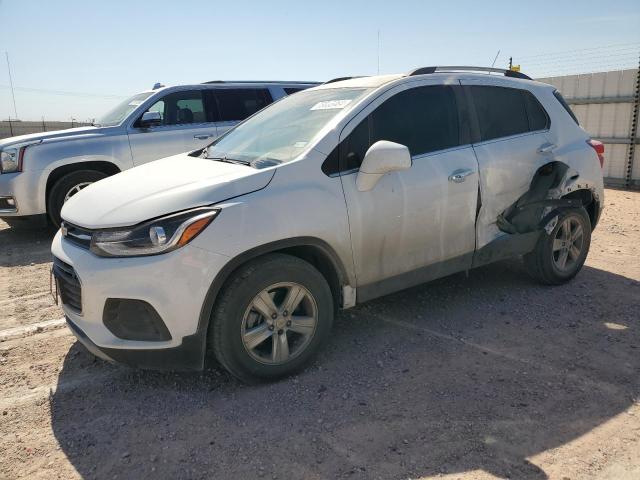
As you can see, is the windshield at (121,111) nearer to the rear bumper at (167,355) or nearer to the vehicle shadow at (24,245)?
the vehicle shadow at (24,245)

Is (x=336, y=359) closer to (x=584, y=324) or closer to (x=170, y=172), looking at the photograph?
(x=170, y=172)

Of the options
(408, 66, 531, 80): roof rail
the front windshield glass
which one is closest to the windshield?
the front windshield glass

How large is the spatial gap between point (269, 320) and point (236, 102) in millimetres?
5469

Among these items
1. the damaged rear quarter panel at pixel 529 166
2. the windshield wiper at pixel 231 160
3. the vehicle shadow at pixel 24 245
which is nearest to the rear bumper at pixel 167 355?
the windshield wiper at pixel 231 160

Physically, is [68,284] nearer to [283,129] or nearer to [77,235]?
[77,235]

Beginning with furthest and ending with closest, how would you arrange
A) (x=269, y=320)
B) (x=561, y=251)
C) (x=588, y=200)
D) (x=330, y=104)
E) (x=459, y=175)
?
(x=588, y=200) → (x=561, y=251) → (x=459, y=175) → (x=330, y=104) → (x=269, y=320)

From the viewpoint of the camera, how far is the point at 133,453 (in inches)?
105

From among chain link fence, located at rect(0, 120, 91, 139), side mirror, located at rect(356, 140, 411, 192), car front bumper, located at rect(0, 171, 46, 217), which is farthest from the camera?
chain link fence, located at rect(0, 120, 91, 139)

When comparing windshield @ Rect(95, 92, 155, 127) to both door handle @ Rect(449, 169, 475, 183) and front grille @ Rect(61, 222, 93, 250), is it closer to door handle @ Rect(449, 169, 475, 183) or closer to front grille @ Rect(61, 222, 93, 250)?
front grille @ Rect(61, 222, 93, 250)

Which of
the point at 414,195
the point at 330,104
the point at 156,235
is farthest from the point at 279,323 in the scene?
the point at 330,104

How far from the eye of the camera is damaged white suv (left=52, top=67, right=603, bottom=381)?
9.36ft

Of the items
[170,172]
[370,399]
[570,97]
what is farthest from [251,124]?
[570,97]

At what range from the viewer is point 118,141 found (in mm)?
7055

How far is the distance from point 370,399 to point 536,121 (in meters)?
2.94
